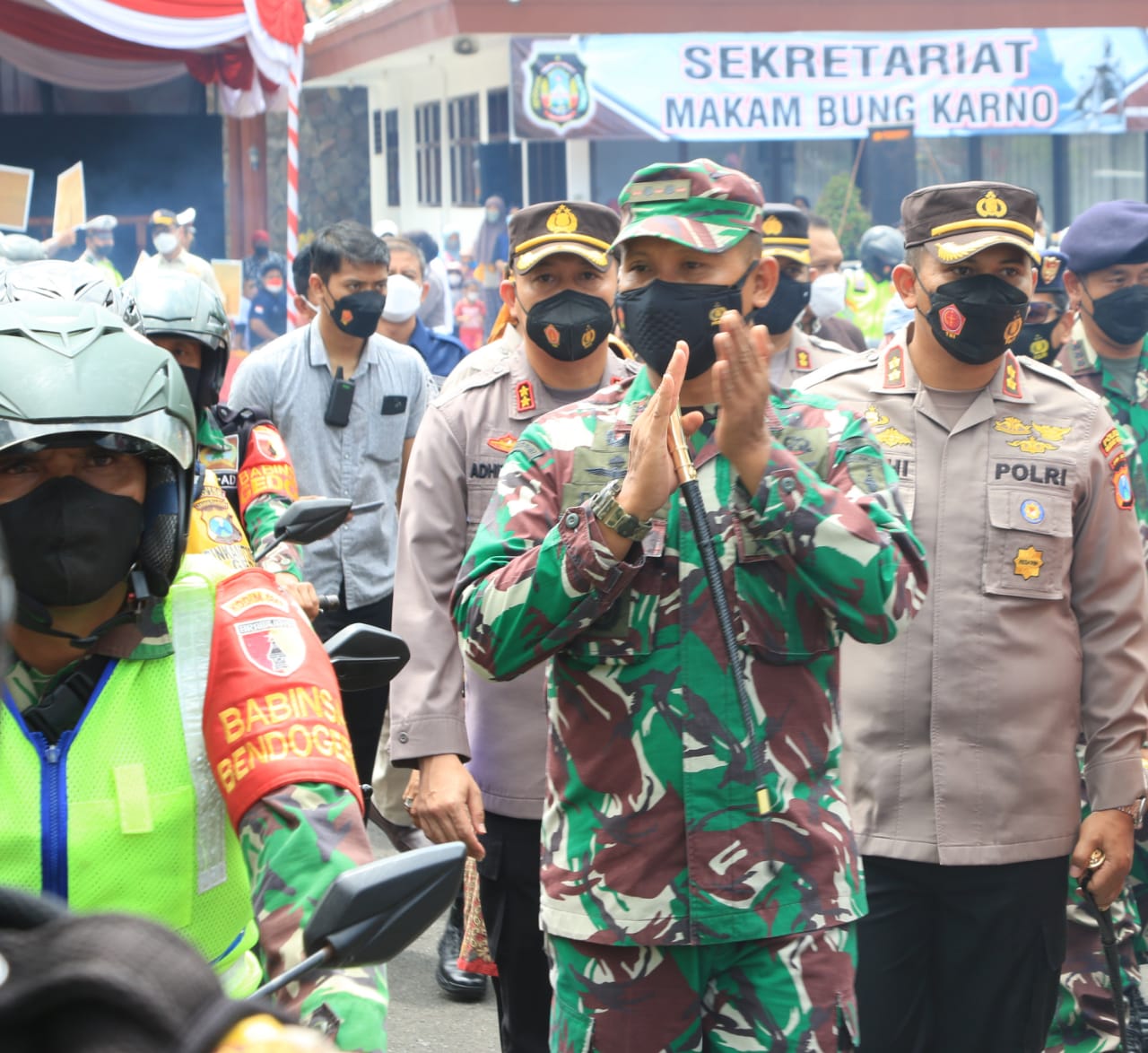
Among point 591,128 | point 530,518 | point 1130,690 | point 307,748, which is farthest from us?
point 591,128

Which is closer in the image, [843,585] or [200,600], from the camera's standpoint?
[200,600]

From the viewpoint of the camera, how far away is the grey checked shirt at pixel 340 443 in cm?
662

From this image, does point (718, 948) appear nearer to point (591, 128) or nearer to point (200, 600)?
point (200, 600)

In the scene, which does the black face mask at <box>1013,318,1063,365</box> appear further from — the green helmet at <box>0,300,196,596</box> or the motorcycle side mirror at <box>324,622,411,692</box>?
the green helmet at <box>0,300,196,596</box>

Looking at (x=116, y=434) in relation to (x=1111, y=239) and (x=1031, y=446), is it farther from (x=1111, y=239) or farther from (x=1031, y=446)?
(x=1111, y=239)

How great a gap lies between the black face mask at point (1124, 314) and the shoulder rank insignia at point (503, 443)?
226cm

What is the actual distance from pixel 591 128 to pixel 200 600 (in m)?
20.0

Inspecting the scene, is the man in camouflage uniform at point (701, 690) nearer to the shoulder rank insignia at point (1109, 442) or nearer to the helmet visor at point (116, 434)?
the helmet visor at point (116, 434)

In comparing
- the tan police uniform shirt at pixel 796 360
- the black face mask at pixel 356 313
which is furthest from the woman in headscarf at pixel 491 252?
the tan police uniform shirt at pixel 796 360

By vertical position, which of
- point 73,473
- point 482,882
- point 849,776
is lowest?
point 482,882

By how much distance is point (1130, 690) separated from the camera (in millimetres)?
4039

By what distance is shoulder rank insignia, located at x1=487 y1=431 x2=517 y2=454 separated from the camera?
454cm

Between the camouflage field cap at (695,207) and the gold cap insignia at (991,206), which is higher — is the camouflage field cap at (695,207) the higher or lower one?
the lower one

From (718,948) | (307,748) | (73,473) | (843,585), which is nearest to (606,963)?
(718,948)
